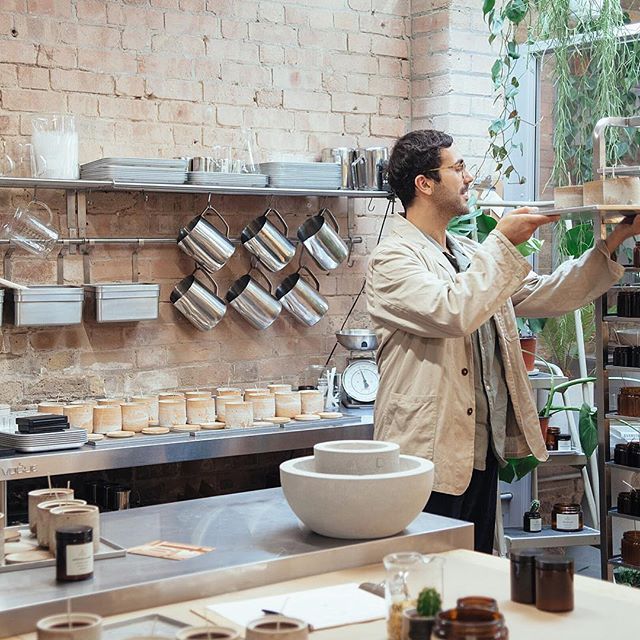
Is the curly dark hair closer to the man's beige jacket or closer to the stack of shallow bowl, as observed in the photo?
the man's beige jacket

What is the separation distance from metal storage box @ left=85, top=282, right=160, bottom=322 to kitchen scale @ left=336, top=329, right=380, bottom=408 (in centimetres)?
87

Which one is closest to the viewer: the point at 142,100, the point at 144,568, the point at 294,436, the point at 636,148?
the point at 144,568

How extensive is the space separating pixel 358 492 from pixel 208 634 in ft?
2.01

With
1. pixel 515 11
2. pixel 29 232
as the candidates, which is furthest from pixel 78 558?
pixel 515 11

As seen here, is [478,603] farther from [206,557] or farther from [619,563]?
[619,563]

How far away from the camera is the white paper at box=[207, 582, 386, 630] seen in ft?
5.83

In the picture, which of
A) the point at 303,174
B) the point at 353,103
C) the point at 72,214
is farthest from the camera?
the point at 353,103

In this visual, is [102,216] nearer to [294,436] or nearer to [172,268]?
[172,268]

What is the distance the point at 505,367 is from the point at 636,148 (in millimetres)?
2101

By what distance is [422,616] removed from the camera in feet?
5.00

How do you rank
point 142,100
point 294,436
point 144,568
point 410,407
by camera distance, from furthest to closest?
point 142,100
point 294,436
point 410,407
point 144,568

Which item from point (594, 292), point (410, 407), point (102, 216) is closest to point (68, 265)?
point (102, 216)

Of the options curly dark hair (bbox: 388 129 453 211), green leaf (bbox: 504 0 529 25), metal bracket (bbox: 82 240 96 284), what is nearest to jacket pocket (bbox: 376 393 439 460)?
curly dark hair (bbox: 388 129 453 211)

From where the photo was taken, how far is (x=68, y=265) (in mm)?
4352
